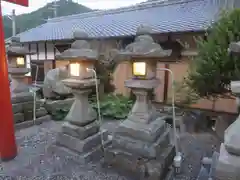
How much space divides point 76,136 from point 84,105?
60 centimetres

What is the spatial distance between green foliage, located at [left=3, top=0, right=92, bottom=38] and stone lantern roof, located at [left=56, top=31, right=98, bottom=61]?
80.4 feet

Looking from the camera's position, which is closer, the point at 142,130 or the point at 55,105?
the point at 142,130

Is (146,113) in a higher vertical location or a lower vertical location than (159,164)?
higher

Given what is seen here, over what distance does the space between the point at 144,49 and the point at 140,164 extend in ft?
5.85

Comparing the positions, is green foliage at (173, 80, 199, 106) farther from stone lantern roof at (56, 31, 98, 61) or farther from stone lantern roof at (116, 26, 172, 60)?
stone lantern roof at (56, 31, 98, 61)

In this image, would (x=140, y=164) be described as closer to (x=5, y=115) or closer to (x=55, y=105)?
(x=5, y=115)

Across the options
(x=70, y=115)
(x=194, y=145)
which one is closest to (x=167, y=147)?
(x=194, y=145)

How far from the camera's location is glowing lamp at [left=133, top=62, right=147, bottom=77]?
2.95m

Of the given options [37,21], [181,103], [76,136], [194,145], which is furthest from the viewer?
[37,21]

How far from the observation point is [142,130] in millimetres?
2984

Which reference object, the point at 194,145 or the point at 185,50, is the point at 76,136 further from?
the point at 185,50

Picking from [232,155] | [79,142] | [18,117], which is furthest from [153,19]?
[232,155]

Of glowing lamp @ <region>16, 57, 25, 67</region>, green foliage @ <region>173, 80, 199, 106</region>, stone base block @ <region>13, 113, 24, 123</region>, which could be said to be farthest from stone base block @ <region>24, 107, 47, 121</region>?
green foliage @ <region>173, 80, 199, 106</region>

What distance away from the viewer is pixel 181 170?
10.6 ft
